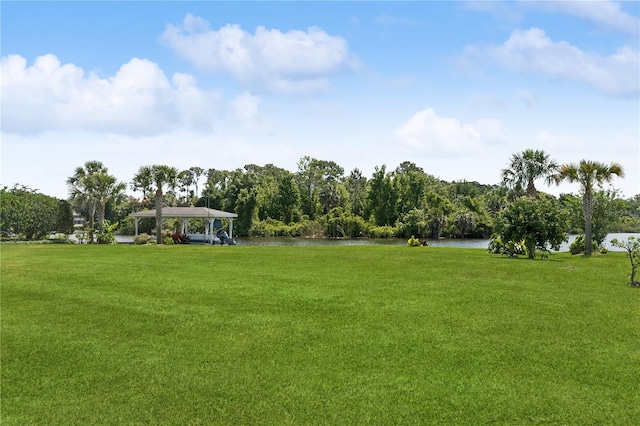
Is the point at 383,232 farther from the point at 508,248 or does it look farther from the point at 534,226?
the point at 534,226

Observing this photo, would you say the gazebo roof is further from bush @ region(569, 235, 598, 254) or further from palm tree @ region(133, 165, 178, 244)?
bush @ region(569, 235, 598, 254)

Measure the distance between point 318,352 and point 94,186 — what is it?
138 ft

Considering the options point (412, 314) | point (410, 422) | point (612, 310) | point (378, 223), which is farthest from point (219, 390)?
point (378, 223)

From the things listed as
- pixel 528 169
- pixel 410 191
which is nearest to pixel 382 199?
pixel 410 191

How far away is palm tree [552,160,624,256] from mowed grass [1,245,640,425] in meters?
13.1

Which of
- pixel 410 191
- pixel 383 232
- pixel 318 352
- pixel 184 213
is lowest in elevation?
pixel 318 352

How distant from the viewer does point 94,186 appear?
44750mm

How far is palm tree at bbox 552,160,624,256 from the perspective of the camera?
1019 inches

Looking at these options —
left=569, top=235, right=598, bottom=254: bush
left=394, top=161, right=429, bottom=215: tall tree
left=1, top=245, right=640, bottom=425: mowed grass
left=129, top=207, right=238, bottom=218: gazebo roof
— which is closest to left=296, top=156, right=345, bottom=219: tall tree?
left=394, top=161, right=429, bottom=215: tall tree

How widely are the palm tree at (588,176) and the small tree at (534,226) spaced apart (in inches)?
103

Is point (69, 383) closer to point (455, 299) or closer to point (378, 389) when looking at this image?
point (378, 389)

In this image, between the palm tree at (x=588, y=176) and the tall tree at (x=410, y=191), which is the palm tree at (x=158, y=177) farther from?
the tall tree at (x=410, y=191)

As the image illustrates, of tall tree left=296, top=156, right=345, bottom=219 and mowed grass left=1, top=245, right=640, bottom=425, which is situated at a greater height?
tall tree left=296, top=156, right=345, bottom=219

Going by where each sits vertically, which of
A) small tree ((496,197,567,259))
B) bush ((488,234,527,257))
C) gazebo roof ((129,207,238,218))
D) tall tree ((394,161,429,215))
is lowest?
bush ((488,234,527,257))
